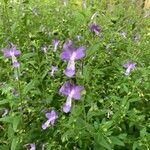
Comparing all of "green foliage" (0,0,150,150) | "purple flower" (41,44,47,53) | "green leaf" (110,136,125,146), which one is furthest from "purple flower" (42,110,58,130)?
"purple flower" (41,44,47,53)

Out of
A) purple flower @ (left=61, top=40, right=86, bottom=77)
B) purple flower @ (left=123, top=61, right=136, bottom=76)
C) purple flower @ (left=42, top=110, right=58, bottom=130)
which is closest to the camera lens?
purple flower @ (left=61, top=40, right=86, bottom=77)

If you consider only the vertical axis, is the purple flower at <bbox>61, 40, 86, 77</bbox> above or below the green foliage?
above

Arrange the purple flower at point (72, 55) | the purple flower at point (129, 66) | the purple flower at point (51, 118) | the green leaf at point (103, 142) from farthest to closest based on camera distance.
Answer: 1. the purple flower at point (129, 66)
2. the purple flower at point (51, 118)
3. the green leaf at point (103, 142)
4. the purple flower at point (72, 55)

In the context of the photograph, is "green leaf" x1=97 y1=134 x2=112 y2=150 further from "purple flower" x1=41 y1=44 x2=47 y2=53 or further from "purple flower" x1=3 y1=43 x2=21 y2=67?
"purple flower" x1=41 y1=44 x2=47 y2=53

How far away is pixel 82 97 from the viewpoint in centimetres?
213

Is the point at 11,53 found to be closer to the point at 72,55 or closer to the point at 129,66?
the point at 72,55

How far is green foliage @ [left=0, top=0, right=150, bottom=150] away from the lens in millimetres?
2186

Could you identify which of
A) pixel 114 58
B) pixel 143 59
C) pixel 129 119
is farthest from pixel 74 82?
pixel 143 59

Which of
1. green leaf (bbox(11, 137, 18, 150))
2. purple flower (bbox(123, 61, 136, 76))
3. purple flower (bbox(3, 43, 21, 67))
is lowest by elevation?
green leaf (bbox(11, 137, 18, 150))

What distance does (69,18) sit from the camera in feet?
11.1

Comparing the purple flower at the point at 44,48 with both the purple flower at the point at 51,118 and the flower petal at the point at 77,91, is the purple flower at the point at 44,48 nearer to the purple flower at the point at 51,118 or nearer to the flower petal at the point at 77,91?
the purple flower at the point at 51,118

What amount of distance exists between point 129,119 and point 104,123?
0.69ft

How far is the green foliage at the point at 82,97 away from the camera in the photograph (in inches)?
86.0

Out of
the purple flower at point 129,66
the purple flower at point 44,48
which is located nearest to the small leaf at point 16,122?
the purple flower at point 44,48
